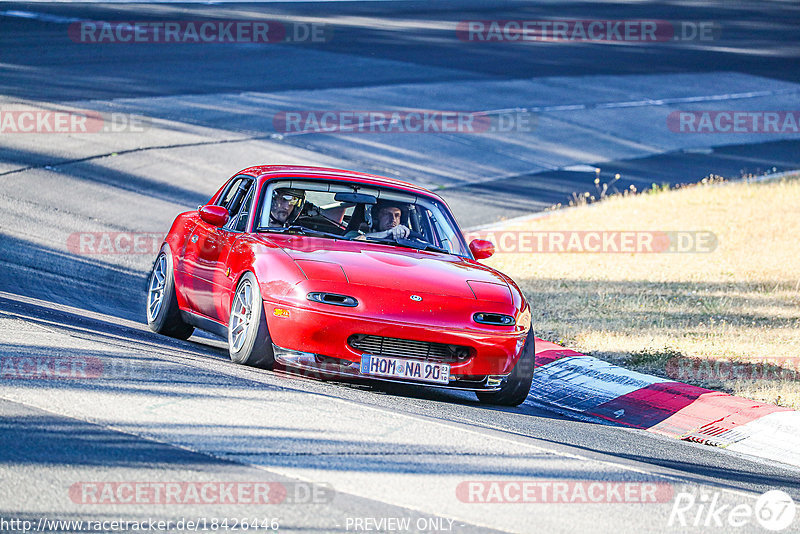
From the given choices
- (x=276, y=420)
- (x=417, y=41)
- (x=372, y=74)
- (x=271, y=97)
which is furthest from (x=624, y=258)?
(x=417, y=41)

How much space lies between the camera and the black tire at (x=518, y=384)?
834cm

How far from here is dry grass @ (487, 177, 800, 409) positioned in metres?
10.1

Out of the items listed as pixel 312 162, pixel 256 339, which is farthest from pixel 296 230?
pixel 312 162

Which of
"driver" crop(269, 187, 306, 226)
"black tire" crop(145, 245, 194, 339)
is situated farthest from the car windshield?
"black tire" crop(145, 245, 194, 339)

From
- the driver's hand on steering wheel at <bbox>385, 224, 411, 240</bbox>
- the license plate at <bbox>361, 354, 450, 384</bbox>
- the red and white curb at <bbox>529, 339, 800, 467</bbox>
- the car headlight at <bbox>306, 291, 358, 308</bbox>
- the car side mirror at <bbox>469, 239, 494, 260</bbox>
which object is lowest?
the red and white curb at <bbox>529, 339, 800, 467</bbox>

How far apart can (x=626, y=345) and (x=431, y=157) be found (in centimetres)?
1158

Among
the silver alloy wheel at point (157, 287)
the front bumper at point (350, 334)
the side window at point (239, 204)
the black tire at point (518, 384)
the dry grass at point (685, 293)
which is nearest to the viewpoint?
the front bumper at point (350, 334)

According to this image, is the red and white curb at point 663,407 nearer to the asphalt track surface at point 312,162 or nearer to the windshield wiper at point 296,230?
the asphalt track surface at point 312,162

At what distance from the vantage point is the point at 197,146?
20.2m

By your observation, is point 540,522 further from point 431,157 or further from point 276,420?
point 431,157

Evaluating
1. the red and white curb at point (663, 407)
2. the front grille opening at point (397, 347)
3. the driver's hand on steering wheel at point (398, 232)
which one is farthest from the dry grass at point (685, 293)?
the front grille opening at point (397, 347)

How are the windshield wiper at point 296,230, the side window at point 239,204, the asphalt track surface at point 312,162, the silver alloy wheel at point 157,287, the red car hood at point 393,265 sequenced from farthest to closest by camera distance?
the silver alloy wheel at point 157,287 → the side window at point 239,204 → the windshield wiper at point 296,230 → the red car hood at point 393,265 → the asphalt track surface at point 312,162

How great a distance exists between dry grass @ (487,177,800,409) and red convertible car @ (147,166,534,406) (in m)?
2.11

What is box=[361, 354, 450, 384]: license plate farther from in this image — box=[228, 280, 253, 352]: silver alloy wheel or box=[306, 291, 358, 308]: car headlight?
box=[228, 280, 253, 352]: silver alloy wheel
